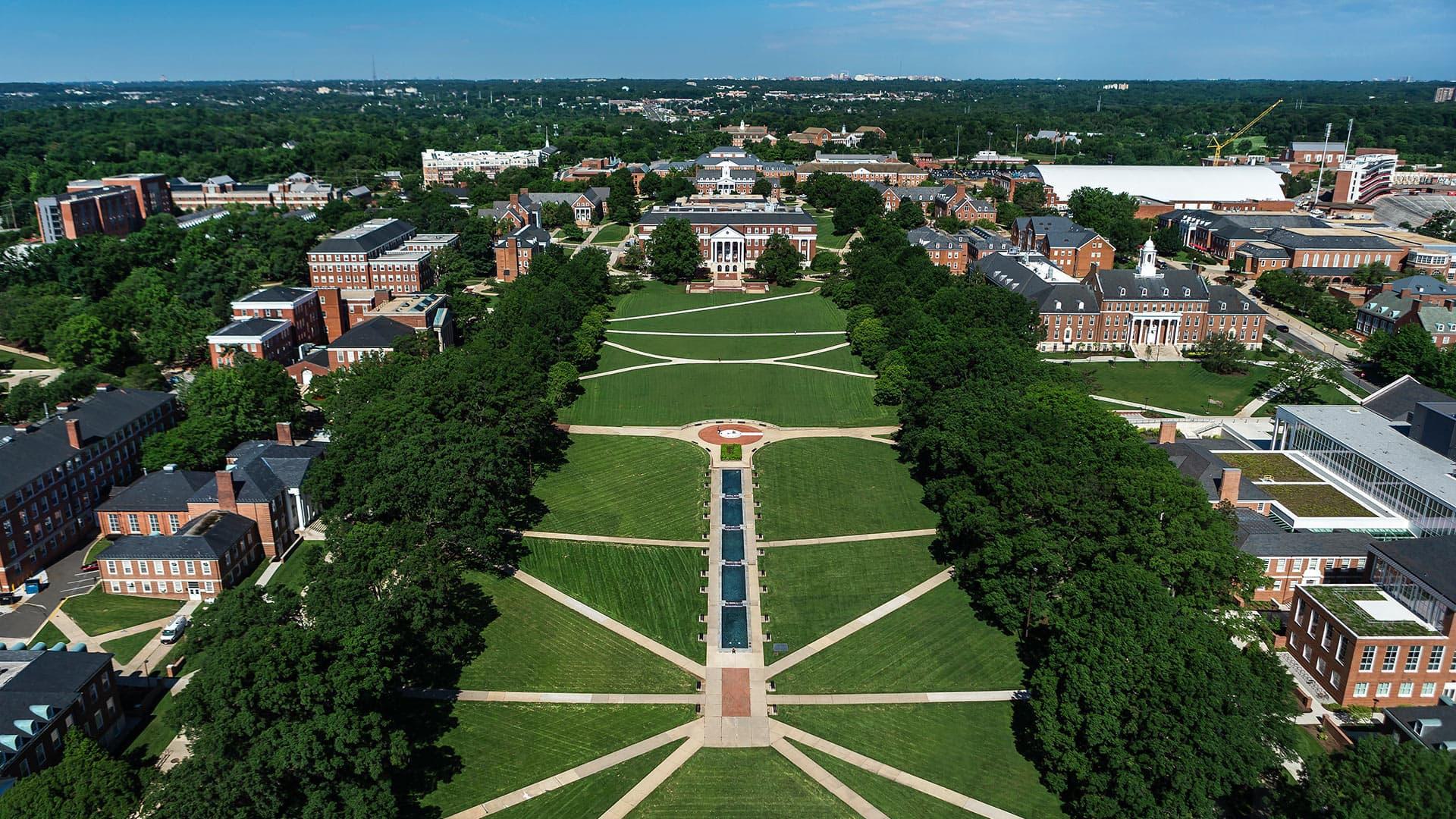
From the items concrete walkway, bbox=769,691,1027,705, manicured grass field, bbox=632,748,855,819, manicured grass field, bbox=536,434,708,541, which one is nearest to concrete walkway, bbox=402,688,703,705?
manicured grass field, bbox=632,748,855,819

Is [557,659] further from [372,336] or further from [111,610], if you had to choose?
[372,336]

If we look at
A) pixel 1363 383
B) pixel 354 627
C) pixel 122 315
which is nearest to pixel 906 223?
pixel 1363 383

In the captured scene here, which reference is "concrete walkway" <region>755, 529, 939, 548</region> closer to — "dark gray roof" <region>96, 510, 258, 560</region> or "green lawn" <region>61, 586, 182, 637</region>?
"dark gray roof" <region>96, 510, 258, 560</region>

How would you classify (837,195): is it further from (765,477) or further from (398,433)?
(398,433)

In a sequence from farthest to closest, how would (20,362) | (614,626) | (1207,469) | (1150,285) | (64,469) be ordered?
(1150,285), (20,362), (64,469), (1207,469), (614,626)

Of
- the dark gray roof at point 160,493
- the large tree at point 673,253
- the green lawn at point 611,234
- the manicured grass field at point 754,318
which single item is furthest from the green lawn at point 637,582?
the green lawn at point 611,234

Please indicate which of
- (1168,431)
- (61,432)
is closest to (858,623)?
(1168,431)

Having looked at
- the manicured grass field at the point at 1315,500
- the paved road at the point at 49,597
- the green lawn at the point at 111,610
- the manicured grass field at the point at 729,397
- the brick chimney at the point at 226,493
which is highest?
the brick chimney at the point at 226,493

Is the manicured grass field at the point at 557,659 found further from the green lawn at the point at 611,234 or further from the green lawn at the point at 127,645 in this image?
the green lawn at the point at 611,234
